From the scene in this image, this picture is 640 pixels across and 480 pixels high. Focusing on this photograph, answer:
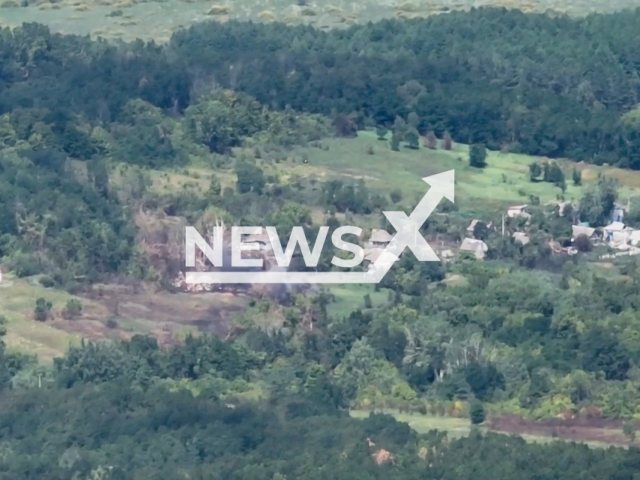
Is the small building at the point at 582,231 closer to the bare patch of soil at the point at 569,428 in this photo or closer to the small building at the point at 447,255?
the small building at the point at 447,255

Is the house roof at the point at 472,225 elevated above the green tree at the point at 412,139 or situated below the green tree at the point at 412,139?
above

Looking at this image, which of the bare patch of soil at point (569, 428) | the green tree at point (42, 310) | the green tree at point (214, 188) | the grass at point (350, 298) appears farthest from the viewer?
the green tree at point (214, 188)

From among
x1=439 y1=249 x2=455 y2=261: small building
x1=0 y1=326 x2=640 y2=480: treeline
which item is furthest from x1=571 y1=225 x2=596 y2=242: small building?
x1=0 y1=326 x2=640 y2=480: treeline

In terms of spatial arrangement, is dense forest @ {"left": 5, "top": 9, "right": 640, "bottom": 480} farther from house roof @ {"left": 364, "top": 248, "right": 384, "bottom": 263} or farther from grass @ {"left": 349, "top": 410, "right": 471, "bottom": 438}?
house roof @ {"left": 364, "top": 248, "right": 384, "bottom": 263}

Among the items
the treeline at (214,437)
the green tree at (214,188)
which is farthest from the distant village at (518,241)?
the treeline at (214,437)

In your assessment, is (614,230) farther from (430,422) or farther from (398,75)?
(430,422)

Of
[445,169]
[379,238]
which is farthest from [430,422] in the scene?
[445,169]

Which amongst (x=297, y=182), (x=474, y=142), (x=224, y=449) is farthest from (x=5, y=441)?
(x=474, y=142)
